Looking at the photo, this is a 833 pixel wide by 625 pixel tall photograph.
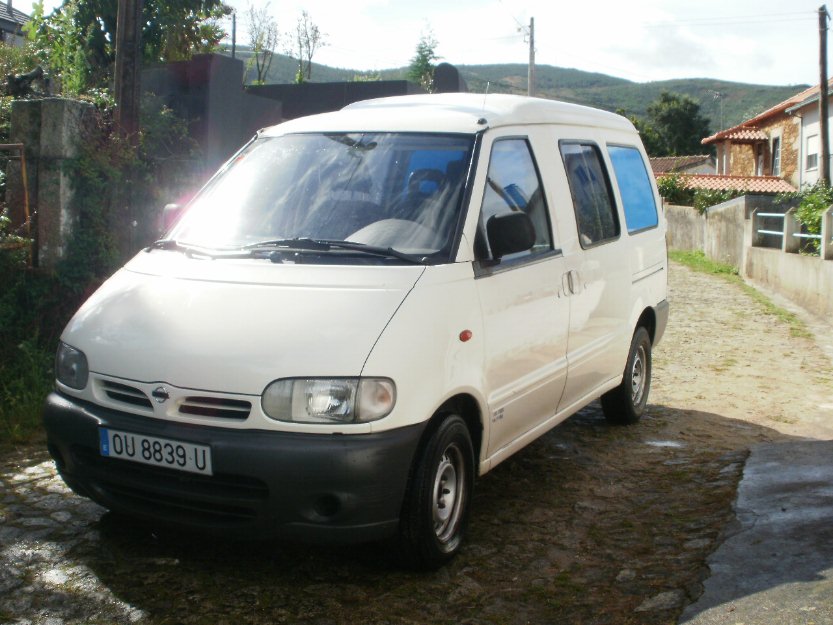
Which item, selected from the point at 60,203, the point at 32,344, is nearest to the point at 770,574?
the point at 32,344

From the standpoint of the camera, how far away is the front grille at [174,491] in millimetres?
3914

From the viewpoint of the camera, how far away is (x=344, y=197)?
4.83m

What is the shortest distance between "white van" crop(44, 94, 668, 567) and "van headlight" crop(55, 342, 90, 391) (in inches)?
0.4

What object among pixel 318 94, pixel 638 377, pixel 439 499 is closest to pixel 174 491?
pixel 439 499

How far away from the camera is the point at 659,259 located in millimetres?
7508

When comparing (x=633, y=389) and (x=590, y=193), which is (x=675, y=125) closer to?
(x=633, y=389)

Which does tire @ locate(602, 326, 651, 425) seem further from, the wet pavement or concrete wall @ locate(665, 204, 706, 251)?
concrete wall @ locate(665, 204, 706, 251)

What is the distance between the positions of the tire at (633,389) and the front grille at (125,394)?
12.6 ft

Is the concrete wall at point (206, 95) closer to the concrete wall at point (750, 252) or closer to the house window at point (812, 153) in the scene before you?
the concrete wall at point (750, 252)

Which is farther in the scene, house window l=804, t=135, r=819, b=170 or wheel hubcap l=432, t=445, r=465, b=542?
house window l=804, t=135, r=819, b=170

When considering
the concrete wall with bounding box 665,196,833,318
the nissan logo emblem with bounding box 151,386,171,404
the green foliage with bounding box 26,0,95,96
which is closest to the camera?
the nissan logo emblem with bounding box 151,386,171,404

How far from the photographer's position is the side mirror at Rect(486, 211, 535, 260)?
15.2 feet

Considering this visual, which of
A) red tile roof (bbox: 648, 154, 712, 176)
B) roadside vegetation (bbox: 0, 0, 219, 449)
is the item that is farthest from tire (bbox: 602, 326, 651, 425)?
red tile roof (bbox: 648, 154, 712, 176)

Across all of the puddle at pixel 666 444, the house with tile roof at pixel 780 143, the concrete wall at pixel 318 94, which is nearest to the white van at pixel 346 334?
the puddle at pixel 666 444
